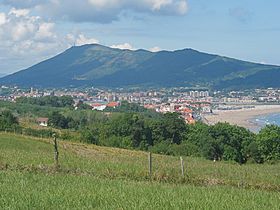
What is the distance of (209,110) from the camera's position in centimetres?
18975

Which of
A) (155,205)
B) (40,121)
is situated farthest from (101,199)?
(40,121)

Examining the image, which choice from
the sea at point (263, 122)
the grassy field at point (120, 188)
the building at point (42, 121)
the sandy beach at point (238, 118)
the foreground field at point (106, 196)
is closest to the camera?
the foreground field at point (106, 196)

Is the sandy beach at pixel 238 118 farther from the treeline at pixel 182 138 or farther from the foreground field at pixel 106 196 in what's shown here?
the foreground field at pixel 106 196

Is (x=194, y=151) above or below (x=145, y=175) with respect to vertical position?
below

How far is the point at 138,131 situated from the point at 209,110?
109 metres

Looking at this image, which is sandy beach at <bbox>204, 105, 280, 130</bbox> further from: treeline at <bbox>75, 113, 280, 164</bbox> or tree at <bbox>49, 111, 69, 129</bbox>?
tree at <bbox>49, 111, 69, 129</bbox>

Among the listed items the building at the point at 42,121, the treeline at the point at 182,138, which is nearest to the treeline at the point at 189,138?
the treeline at the point at 182,138

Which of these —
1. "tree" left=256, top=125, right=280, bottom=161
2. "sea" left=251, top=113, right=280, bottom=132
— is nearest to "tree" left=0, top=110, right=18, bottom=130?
"tree" left=256, top=125, right=280, bottom=161

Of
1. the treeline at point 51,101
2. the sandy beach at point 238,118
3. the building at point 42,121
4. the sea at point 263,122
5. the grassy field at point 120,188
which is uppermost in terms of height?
the grassy field at point 120,188

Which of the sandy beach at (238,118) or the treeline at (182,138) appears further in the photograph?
the sandy beach at (238,118)

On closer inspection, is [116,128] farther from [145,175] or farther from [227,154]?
[145,175]

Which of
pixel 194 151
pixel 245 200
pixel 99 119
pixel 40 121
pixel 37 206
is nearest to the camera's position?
pixel 37 206

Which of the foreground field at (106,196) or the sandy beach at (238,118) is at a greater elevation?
the foreground field at (106,196)

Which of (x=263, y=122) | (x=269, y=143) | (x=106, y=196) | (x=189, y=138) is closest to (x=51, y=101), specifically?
(x=263, y=122)
